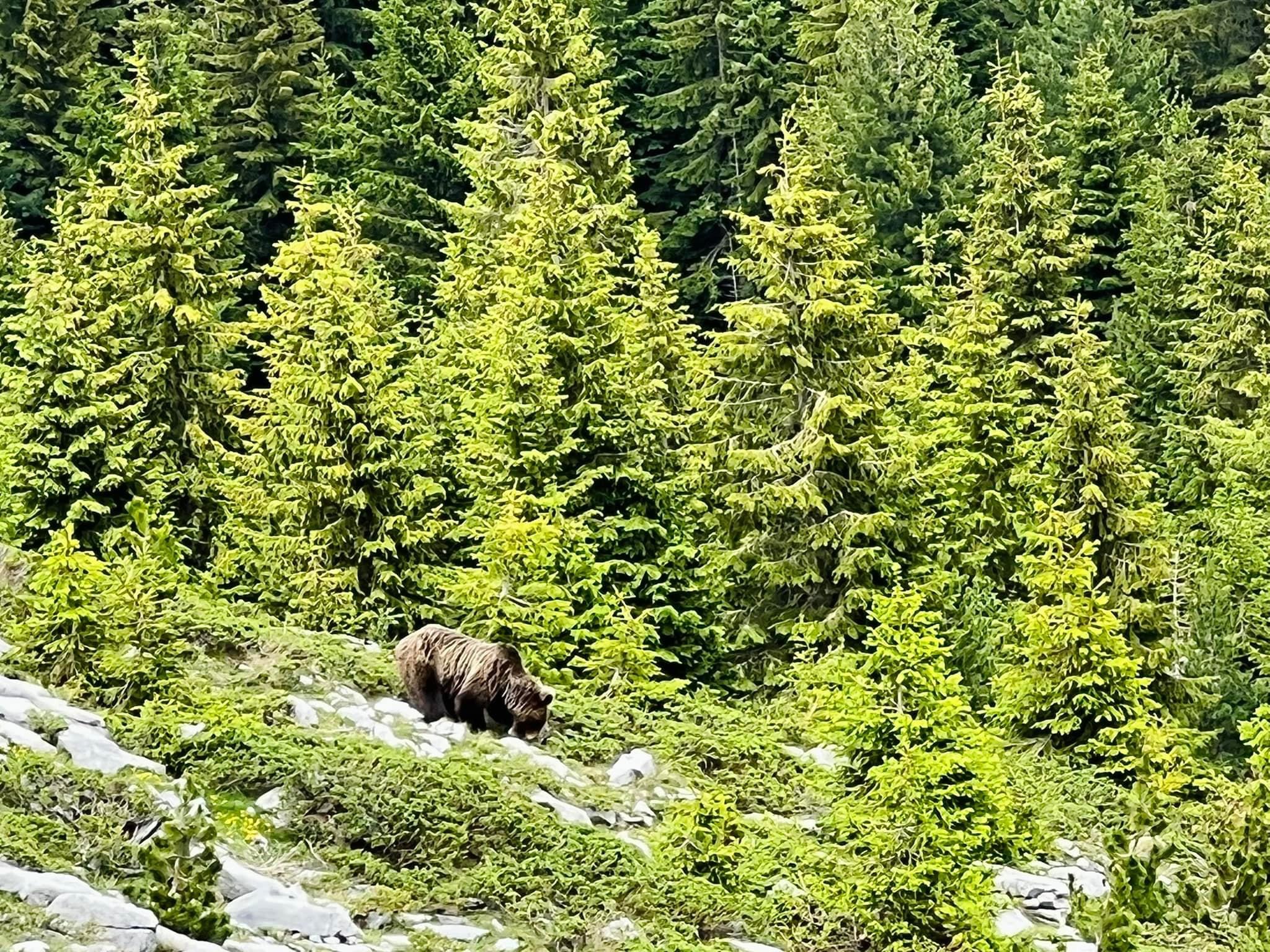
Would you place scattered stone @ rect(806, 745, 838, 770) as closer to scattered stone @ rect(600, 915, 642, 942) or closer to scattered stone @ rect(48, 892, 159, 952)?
scattered stone @ rect(600, 915, 642, 942)

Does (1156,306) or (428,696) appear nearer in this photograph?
(428,696)

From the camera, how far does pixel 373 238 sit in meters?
31.6

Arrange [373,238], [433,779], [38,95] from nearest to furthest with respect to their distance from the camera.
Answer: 1. [433,779]
2. [373,238]
3. [38,95]

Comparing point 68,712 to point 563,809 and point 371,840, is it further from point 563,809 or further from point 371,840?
point 563,809

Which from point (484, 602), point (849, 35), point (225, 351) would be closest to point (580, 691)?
point (484, 602)

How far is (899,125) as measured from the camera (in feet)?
103

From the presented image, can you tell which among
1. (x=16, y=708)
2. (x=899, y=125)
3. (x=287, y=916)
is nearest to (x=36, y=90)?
(x=899, y=125)

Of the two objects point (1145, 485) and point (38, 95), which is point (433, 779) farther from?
point (38, 95)

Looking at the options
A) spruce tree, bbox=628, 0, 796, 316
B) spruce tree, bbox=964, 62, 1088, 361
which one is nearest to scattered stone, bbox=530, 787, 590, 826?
spruce tree, bbox=964, 62, 1088, 361

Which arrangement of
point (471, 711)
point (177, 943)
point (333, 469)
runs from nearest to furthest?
point (177, 943), point (471, 711), point (333, 469)

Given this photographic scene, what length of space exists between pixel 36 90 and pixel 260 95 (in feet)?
17.0

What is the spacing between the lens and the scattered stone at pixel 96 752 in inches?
346

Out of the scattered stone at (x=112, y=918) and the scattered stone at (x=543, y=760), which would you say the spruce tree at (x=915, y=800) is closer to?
the scattered stone at (x=543, y=760)

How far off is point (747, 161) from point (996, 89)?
11619 millimetres
